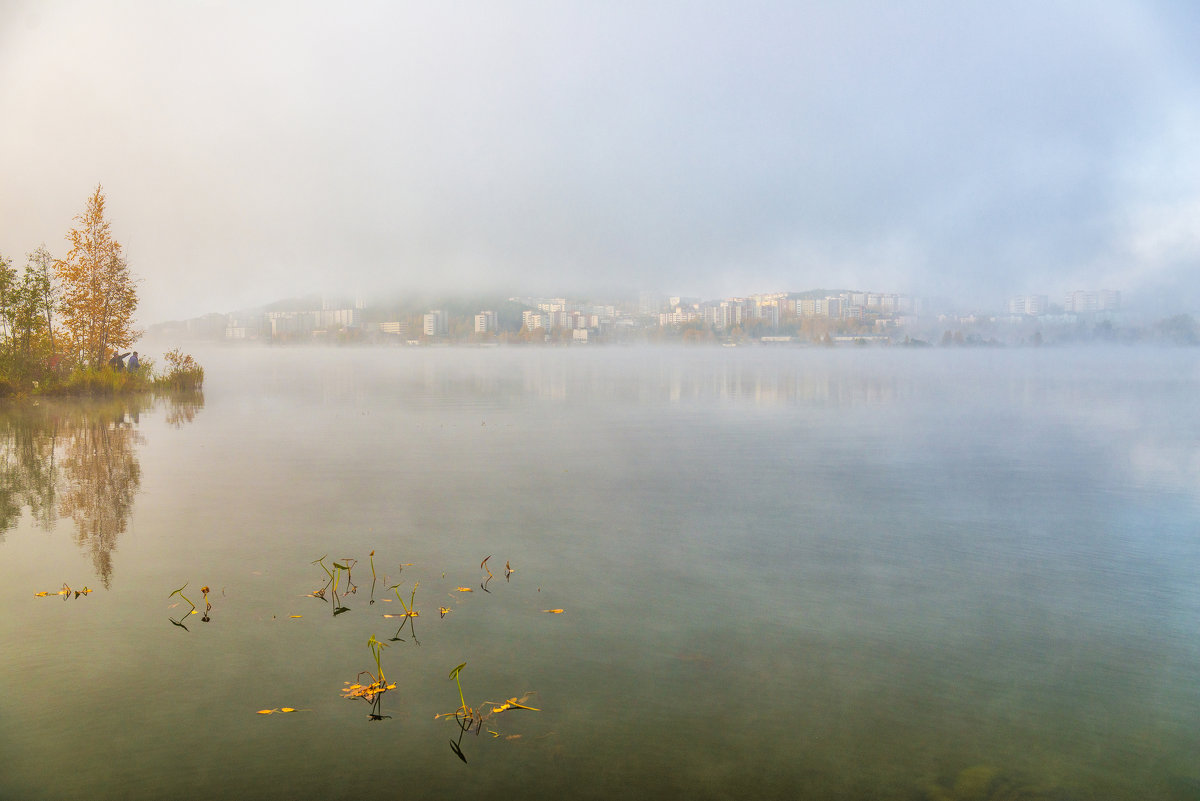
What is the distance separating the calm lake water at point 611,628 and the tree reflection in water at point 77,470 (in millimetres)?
94

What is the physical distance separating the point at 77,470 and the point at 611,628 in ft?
38.0

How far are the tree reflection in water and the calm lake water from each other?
9 cm

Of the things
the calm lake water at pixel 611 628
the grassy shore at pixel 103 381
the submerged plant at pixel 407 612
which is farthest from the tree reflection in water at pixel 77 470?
the grassy shore at pixel 103 381

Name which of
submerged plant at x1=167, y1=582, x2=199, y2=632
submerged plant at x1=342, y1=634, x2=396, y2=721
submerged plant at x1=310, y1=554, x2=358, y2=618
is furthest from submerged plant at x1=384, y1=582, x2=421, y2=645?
submerged plant at x1=167, y1=582, x2=199, y2=632

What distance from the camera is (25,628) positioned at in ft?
21.3

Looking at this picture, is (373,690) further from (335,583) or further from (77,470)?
(77,470)

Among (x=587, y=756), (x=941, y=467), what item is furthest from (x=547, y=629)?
(x=941, y=467)

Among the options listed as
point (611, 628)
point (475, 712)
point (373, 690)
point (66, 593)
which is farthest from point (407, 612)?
point (66, 593)

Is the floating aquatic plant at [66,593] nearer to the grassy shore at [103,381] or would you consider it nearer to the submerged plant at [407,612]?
the submerged plant at [407,612]

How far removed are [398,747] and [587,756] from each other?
1133 millimetres

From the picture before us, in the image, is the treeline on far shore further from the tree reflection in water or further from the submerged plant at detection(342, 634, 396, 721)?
the submerged plant at detection(342, 634, 396, 721)

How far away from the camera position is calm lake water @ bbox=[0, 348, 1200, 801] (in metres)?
4.62

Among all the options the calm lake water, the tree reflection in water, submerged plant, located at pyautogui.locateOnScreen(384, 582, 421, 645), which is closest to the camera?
the calm lake water

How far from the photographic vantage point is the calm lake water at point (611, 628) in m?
4.62
